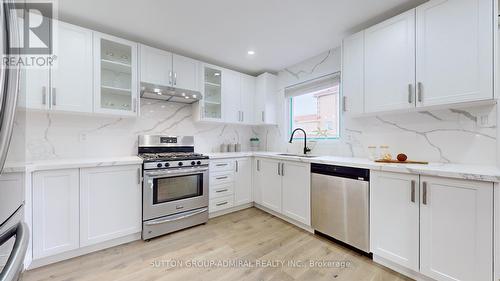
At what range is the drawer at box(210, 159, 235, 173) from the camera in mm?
2842

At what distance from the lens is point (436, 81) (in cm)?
167

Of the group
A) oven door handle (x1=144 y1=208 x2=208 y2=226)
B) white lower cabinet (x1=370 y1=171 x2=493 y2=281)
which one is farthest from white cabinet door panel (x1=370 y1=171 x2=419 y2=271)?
oven door handle (x1=144 y1=208 x2=208 y2=226)

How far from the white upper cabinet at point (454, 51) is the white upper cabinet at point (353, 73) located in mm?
482

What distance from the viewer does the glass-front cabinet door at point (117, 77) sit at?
88.8 inches

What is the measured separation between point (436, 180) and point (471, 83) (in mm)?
791

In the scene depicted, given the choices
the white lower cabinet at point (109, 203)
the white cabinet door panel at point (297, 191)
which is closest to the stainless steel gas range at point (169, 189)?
the white lower cabinet at point (109, 203)

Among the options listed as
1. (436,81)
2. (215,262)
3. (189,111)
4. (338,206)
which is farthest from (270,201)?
(436,81)

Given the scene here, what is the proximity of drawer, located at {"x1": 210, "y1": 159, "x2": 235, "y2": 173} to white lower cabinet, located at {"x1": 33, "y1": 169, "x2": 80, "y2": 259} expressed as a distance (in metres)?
1.47

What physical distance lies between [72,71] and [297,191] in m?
2.84

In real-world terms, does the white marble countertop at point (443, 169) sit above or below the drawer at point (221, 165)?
above

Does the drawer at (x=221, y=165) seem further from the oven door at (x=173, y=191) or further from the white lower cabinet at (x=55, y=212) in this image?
the white lower cabinet at (x=55, y=212)

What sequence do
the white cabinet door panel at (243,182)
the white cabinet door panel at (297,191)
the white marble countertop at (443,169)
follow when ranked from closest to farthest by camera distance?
the white marble countertop at (443,169) < the white cabinet door panel at (297,191) < the white cabinet door panel at (243,182)

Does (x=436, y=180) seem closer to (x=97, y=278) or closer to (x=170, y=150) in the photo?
(x=97, y=278)

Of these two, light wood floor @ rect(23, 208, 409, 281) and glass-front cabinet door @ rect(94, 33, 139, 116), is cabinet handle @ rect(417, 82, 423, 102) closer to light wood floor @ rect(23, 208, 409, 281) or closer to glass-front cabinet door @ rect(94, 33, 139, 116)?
light wood floor @ rect(23, 208, 409, 281)
